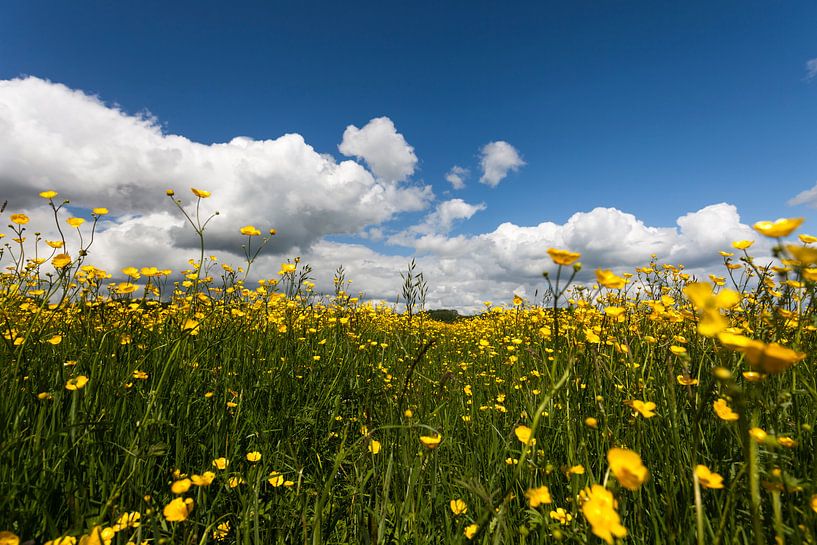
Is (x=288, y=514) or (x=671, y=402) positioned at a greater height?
(x=671, y=402)

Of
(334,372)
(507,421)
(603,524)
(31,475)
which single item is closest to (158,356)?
(31,475)

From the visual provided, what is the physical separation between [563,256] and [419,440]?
1.43m

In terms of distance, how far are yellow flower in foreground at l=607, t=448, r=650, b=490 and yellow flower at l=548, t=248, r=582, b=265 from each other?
0.51m

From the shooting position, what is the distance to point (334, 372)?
374 centimetres

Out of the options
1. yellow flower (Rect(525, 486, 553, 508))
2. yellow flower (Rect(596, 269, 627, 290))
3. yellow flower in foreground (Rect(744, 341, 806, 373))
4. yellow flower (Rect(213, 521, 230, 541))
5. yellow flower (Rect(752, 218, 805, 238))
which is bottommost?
yellow flower (Rect(213, 521, 230, 541))

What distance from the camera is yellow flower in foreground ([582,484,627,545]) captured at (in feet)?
2.80

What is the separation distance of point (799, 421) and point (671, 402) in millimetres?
1096

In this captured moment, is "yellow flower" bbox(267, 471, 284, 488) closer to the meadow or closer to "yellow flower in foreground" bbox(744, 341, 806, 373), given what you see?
the meadow

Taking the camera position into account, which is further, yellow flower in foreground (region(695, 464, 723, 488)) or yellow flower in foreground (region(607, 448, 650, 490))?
yellow flower in foreground (region(695, 464, 723, 488))

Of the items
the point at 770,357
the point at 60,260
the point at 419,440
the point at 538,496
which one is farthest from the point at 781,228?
the point at 60,260

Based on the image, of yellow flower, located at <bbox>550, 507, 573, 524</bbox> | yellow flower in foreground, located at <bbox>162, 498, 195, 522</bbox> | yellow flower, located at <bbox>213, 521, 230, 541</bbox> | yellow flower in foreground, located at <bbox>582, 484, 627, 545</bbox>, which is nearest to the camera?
yellow flower in foreground, located at <bbox>582, 484, 627, 545</bbox>

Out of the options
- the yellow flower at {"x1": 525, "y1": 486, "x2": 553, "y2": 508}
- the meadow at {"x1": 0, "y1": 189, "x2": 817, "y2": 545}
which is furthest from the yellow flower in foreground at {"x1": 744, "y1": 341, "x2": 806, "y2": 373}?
the yellow flower at {"x1": 525, "y1": 486, "x2": 553, "y2": 508}

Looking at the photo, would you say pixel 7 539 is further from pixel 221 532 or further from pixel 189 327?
pixel 189 327

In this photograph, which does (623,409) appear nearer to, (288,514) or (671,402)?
(671,402)
